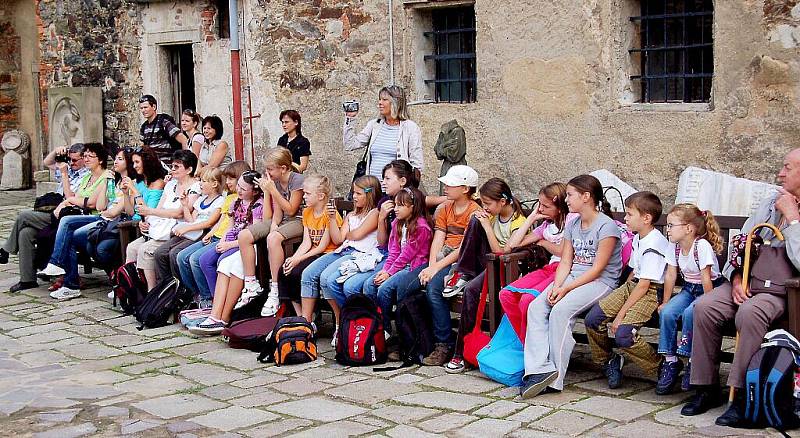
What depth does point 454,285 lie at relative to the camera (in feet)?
21.9

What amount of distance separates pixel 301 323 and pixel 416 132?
2.23 metres

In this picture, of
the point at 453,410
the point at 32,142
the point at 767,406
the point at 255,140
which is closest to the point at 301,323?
the point at 453,410

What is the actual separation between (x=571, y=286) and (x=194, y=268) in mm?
3252

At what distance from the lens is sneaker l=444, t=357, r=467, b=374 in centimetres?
640

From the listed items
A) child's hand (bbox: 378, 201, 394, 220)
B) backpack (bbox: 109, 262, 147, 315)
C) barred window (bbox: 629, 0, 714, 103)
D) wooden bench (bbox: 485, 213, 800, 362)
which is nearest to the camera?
wooden bench (bbox: 485, 213, 800, 362)

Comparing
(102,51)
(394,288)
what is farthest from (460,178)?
(102,51)

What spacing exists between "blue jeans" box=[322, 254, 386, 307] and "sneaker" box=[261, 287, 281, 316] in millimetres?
631

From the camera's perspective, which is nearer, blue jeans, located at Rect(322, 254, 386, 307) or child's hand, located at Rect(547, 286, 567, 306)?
child's hand, located at Rect(547, 286, 567, 306)

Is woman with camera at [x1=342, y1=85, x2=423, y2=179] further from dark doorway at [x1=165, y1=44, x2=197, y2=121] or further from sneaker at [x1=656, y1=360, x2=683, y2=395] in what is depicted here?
dark doorway at [x1=165, y1=44, x2=197, y2=121]

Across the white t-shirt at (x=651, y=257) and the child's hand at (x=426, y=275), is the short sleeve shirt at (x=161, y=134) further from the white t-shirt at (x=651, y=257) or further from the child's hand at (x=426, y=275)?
the white t-shirt at (x=651, y=257)

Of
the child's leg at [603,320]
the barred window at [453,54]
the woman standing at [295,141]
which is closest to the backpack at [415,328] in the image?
the child's leg at [603,320]

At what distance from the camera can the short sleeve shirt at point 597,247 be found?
6.02 m

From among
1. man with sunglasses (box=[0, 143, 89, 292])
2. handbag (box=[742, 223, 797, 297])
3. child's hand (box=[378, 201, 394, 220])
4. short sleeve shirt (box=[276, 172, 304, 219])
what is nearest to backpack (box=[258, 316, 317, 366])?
child's hand (box=[378, 201, 394, 220])

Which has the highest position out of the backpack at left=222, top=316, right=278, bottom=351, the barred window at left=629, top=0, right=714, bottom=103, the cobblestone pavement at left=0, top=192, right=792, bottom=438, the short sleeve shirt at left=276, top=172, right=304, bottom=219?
the barred window at left=629, top=0, right=714, bottom=103
